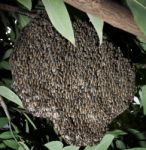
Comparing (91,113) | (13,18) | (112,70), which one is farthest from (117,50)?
(13,18)

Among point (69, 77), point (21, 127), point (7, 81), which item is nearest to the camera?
point (69, 77)

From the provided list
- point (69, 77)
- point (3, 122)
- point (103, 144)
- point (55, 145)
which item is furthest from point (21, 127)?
point (69, 77)

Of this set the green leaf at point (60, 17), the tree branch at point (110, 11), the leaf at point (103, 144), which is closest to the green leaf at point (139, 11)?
the tree branch at point (110, 11)

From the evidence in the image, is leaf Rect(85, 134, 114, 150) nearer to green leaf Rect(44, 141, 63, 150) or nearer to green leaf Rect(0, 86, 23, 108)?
green leaf Rect(44, 141, 63, 150)

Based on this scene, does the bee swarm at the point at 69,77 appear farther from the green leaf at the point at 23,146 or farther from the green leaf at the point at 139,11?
Result: the green leaf at the point at 23,146

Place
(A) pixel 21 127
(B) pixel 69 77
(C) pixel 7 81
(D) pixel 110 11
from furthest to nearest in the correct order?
(A) pixel 21 127, (C) pixel 7 81, (B) pixel 69 77, (D) pixel 110 11

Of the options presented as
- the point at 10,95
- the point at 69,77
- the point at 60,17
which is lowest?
the point at 10,95

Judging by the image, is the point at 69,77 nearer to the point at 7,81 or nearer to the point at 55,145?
the point at 55,145

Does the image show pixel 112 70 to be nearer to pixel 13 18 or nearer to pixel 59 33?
pixel 59 33
